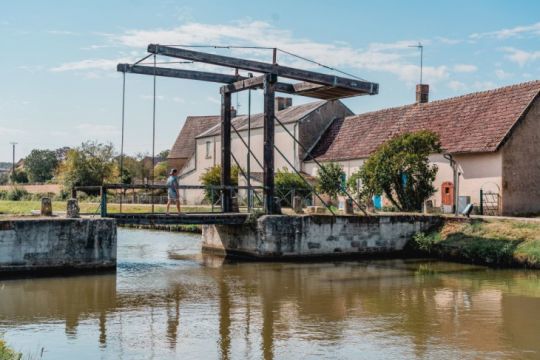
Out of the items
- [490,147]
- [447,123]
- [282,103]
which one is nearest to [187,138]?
[282,103]

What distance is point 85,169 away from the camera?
5266 centimetres

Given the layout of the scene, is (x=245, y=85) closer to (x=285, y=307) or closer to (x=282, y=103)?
(x=285, y=307)

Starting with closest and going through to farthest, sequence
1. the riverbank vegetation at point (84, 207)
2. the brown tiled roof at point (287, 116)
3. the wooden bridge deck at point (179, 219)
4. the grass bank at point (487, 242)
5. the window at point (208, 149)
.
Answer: the wooden bridge deck at point (179, 219) → the grass bank at point (487, 242) → the riverbank vegetation at point (84, 207) → the brown tiled roof at point (287, 116) → the window at point (208, 149)

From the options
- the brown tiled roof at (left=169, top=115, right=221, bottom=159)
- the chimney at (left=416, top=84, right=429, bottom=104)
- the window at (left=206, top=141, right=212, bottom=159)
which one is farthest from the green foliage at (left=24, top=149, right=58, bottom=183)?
the chimney at (left=416, top=84, right=429, bottom=104)

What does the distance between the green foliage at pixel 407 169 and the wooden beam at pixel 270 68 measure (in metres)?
4.03

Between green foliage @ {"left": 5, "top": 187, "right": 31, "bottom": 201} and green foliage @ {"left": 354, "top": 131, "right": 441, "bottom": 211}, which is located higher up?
green foliage @ {"left": 354, "top": 131, "right": 441, "bottom": 211}

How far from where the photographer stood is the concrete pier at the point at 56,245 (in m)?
16.8

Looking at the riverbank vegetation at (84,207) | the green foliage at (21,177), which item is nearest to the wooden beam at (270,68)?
the riverbank vegetation at (84,207)

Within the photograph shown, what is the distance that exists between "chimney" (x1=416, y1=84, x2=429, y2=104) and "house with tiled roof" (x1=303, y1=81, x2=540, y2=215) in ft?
6.79

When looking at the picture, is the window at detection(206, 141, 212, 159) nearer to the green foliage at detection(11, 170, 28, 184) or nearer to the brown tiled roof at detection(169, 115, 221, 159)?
the brown tiled roof at detection(169, 115, 221, 159)

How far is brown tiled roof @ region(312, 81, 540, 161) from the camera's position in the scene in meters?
27.3

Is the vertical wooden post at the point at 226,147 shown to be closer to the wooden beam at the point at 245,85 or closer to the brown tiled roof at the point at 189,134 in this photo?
the wooden beam at the point at 245,85

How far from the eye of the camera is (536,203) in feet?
89.4

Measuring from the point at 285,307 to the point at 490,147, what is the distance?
15.5m
